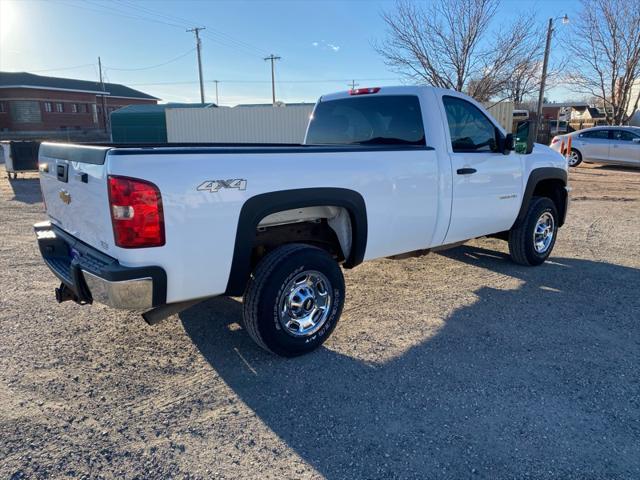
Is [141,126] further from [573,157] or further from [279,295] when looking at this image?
[279,295]

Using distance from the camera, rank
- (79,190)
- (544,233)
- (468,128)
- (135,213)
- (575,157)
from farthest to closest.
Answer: (575,157)
(544,233)
(468,128)
(79,190)
(135,213)

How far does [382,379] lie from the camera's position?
3.27 metres

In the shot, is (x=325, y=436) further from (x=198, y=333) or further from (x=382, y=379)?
(x=198, y=333)

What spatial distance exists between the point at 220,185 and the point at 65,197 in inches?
50.5

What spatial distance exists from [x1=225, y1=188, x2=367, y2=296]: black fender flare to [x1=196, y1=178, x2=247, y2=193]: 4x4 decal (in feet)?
0.38

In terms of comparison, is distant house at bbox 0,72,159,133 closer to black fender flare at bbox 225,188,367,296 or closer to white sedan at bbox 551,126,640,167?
white sedan at bbox 551,126,640,167

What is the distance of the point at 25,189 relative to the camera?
1355 centimetres

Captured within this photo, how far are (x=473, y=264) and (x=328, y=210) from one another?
295cm

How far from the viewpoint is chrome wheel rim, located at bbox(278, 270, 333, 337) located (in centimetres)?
345

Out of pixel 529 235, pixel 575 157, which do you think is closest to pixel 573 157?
pixel 575 157

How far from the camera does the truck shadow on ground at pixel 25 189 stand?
1169 cm

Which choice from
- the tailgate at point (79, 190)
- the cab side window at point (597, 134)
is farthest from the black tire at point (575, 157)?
the tailgate at point (79, 190)

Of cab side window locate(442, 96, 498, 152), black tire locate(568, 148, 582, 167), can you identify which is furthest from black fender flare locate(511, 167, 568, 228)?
black tire locate(568, 148, 582, 167)

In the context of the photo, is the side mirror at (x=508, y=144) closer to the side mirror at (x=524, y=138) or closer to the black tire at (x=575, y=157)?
the side mirror at (x=524, y=138)
